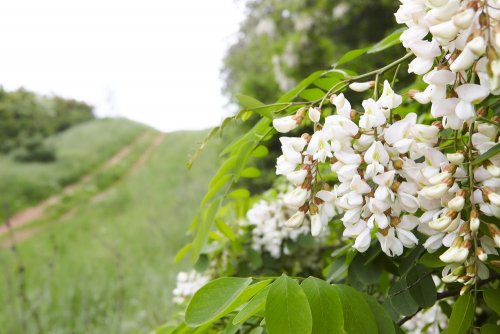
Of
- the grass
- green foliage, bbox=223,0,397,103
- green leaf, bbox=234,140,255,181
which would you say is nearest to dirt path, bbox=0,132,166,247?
the grass

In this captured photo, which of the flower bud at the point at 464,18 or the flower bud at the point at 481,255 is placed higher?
the flower bud at the point at 464,18

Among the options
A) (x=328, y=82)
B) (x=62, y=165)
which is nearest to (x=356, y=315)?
(x=328, y=82)

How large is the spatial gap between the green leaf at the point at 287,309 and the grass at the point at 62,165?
7.36 meters

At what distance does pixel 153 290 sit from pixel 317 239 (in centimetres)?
260

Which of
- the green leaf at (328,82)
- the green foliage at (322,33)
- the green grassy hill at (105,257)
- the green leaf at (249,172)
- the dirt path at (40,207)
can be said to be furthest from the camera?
the dirt path at (40,207)

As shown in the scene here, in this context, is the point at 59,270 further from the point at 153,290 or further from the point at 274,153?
the point at 274,153

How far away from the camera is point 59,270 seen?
506 centimetres

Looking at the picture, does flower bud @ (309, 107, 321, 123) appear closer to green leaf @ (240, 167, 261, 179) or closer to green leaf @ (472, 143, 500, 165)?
green leaf @ (472, 143, 500, 165)

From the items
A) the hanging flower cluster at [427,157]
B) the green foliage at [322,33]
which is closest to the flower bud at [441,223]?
the hanging flower cluster at [427,157]

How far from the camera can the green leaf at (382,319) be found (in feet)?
1.85

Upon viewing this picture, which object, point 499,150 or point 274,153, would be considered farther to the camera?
point 274,153

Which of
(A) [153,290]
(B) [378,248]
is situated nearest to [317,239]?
(B) [378,248]

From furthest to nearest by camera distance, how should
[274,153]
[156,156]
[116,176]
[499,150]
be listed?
[156,156] < [116,176] < [274,153] < [499,150]

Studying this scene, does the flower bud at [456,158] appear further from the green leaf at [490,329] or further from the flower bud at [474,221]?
the green leaf at [490,329]
